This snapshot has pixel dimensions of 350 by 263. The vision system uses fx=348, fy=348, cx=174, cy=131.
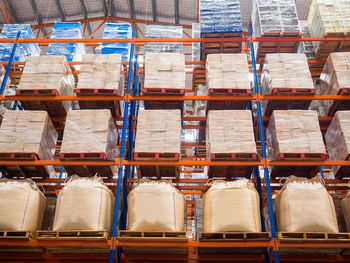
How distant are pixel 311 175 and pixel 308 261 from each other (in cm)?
185

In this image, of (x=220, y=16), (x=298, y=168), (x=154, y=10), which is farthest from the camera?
(x=154, y=10)

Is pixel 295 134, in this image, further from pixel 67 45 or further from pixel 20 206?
pixel 67 45

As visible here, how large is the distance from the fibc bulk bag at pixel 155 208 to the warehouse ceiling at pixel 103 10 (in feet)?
41.1

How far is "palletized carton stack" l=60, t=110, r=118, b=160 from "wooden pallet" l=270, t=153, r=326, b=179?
3.38 metres

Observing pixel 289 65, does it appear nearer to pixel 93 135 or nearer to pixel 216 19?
pixel 216 19

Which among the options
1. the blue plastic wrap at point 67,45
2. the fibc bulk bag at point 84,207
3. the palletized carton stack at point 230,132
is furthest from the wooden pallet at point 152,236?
the blue plastic wrap at point 67,45

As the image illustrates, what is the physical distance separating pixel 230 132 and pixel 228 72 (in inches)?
60.7

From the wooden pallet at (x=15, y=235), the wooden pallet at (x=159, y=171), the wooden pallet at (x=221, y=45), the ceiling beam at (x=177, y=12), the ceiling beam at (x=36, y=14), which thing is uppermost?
the ceiling beam at (x=177, y=12)

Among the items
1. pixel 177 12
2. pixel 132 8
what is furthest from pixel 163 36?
pixel 132 8

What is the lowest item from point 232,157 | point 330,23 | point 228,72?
point 232,157

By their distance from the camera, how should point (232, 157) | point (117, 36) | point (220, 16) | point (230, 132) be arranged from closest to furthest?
point (232, 157) < point (230, 132) < point (220, 16) < point (117, 36)

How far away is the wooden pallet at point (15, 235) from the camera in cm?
566

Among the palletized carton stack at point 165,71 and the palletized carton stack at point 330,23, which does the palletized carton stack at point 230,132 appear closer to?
the palletized carton stack at point 165,71

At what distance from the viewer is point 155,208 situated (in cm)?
600
